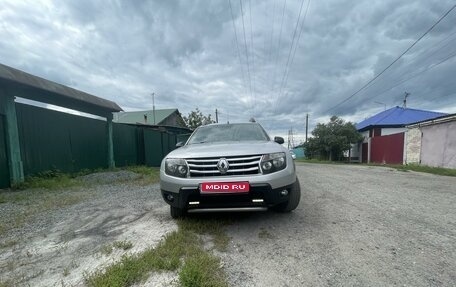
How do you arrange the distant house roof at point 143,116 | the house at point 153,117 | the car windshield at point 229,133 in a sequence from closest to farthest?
the car windshield at point 229,133, the house at point 153,117, the distant house roof at point 143,116

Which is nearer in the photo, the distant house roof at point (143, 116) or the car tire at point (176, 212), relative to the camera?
the car tire at point (176, 212)

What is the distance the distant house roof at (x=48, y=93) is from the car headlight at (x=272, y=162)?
265 inches

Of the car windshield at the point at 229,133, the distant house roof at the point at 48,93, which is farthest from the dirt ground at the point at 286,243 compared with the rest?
the distant house roof at the point at 48,93

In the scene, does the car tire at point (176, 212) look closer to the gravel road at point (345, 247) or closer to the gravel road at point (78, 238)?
the gravel road at point (78, 238)

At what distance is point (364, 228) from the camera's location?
315 centimetres

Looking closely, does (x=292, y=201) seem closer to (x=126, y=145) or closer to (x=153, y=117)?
(x=126, y=145)

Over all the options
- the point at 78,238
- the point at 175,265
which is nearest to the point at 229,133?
the point at 175,265

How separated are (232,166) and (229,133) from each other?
148 centimetres

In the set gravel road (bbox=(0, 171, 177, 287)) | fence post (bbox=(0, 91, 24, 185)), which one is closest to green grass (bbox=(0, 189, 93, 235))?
gravel road (bbox=(0, 171, 177, 287))

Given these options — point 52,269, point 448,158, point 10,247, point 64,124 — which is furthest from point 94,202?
point 448,158

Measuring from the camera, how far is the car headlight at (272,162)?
2.92 metres

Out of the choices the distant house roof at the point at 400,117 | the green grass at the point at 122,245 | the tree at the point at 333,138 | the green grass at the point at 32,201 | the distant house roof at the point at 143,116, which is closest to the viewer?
the green grass at the point at 122,245

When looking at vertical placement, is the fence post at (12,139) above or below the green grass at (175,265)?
above

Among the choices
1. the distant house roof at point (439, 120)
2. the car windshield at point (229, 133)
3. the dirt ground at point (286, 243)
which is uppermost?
the distant house roof at point (439, 120)
